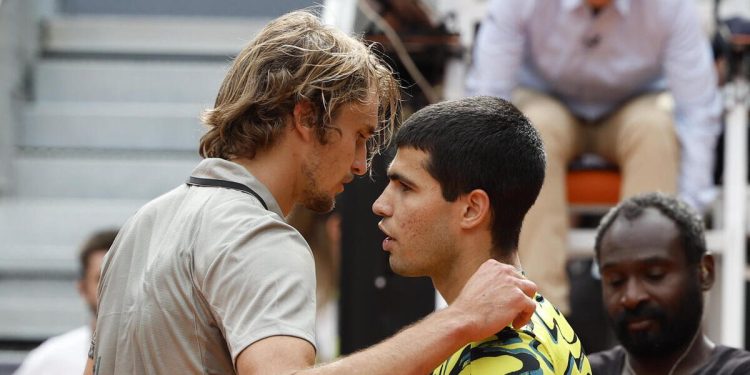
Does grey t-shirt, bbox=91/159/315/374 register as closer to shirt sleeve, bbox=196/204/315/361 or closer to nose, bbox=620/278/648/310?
shirt sleeve, bbox=196/204/315/361

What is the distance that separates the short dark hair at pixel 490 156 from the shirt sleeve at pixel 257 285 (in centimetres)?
34

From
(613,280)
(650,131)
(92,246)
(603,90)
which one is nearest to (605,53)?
(603,90)

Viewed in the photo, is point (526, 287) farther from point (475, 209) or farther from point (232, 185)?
point (232, 185)

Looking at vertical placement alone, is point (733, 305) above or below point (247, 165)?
below

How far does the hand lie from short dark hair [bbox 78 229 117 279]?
9.59 feet

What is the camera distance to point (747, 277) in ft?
16.0

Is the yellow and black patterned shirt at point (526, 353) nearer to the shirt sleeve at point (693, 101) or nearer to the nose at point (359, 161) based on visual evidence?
the nose at point (359, 161)

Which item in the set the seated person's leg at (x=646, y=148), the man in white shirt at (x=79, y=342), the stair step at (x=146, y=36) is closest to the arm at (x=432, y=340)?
the seated person's leg at (x=646, y=148)

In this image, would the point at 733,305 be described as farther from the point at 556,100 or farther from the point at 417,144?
the point at 417,144

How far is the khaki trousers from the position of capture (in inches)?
177

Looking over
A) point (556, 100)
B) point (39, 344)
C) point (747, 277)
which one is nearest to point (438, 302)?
point (556, 100)

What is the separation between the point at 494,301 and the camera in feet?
6.77

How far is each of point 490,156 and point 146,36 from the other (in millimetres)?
4254

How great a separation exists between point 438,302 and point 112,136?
6.35ft
